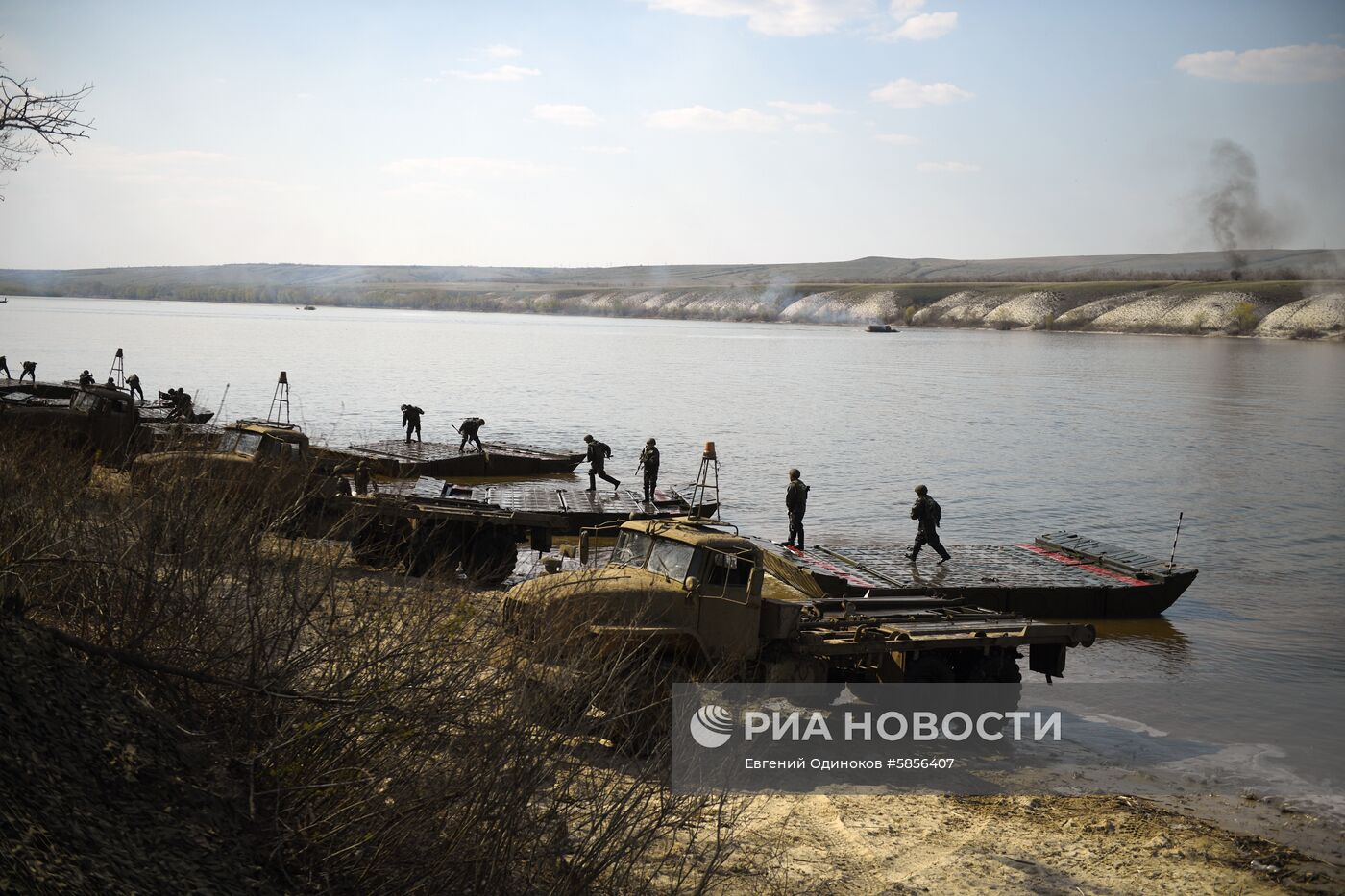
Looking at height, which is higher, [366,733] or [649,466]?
[366,733]

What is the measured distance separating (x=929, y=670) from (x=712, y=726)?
126 inches

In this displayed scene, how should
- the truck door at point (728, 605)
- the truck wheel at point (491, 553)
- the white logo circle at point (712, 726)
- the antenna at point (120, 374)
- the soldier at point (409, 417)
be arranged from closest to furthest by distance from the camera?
1. the white logo circle at point (712, 726)
2. the truck door at point (728, 605)
3. the truck wheel at point (491, 553)
4. the soldier at point (409, 417)
5. the antenna at point (120, 374)

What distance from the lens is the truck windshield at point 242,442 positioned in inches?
795

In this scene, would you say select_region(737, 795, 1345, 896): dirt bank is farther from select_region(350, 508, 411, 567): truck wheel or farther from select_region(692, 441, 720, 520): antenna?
select_region(350, 508, 411, 567): truck wheel

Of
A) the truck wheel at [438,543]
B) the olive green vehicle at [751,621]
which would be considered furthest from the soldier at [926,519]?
the truck wheel at [438,543]

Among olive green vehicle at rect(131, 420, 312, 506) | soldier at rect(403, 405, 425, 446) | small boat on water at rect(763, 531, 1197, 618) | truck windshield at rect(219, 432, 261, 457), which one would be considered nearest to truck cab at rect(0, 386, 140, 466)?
truck windshield at rect(219, 432, 261, 457)

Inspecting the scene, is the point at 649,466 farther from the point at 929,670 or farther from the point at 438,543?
the point at 929,670

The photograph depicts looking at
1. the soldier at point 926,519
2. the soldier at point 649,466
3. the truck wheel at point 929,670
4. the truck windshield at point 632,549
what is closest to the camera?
the truck windshield at point 632,549

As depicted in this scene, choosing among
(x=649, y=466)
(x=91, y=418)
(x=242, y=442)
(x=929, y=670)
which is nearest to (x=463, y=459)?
(x=649, y=466)

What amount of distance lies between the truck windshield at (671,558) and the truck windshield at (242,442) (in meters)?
10.2

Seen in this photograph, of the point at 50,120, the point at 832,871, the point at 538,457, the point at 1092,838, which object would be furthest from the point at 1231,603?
the point at 50,120

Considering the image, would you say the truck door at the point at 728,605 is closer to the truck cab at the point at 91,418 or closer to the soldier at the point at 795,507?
the soldier at the point at 795,507

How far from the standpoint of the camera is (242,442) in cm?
2045

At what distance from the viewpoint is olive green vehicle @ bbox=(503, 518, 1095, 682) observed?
11477 millimetres
